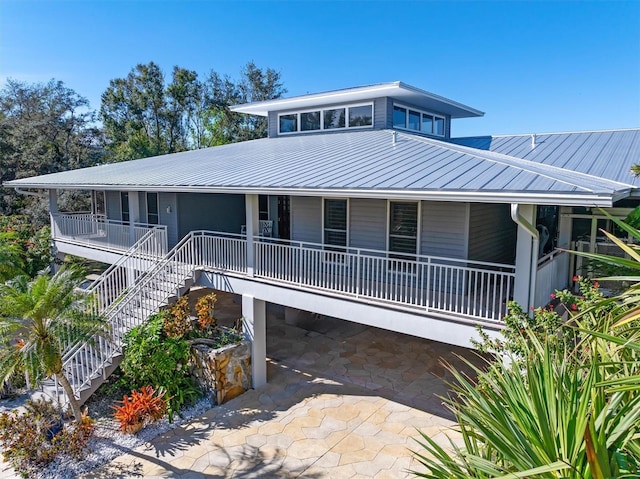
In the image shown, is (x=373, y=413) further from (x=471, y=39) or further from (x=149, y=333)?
(x=471, y=39)

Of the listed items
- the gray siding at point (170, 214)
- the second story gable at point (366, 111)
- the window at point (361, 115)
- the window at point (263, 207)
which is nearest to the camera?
the second story gable at point (366, 111)

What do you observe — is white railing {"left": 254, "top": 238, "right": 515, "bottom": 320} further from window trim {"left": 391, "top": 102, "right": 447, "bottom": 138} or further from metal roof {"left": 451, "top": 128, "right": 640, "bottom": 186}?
window trim {"left": 391, "top": 102, "right": 447, "bottom": 138}

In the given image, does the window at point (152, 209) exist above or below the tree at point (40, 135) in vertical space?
below

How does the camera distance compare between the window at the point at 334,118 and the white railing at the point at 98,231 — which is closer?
the white railing at the point at 98,231

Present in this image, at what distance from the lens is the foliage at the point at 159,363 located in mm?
9656

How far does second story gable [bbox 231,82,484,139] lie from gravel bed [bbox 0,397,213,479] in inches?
400

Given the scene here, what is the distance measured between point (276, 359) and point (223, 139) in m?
28.7

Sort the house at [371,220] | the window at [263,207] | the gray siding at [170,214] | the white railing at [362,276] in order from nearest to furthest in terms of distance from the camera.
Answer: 1. the house at [371,220]
2. the white railing at [362,276]
3. the gray siding at [170,214]
4. the window at [263,207]

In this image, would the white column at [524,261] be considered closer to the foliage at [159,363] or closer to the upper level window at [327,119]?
the foliage at [159,363]

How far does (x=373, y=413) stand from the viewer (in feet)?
31.1

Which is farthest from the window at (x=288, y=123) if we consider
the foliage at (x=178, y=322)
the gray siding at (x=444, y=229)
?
the foliage at (x=178, y=322)

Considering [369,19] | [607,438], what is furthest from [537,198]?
[369,19]

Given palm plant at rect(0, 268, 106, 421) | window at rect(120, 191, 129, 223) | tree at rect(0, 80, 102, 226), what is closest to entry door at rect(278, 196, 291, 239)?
window at rect(120, 191, 129, 223)

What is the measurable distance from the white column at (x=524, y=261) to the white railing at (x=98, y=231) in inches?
394
